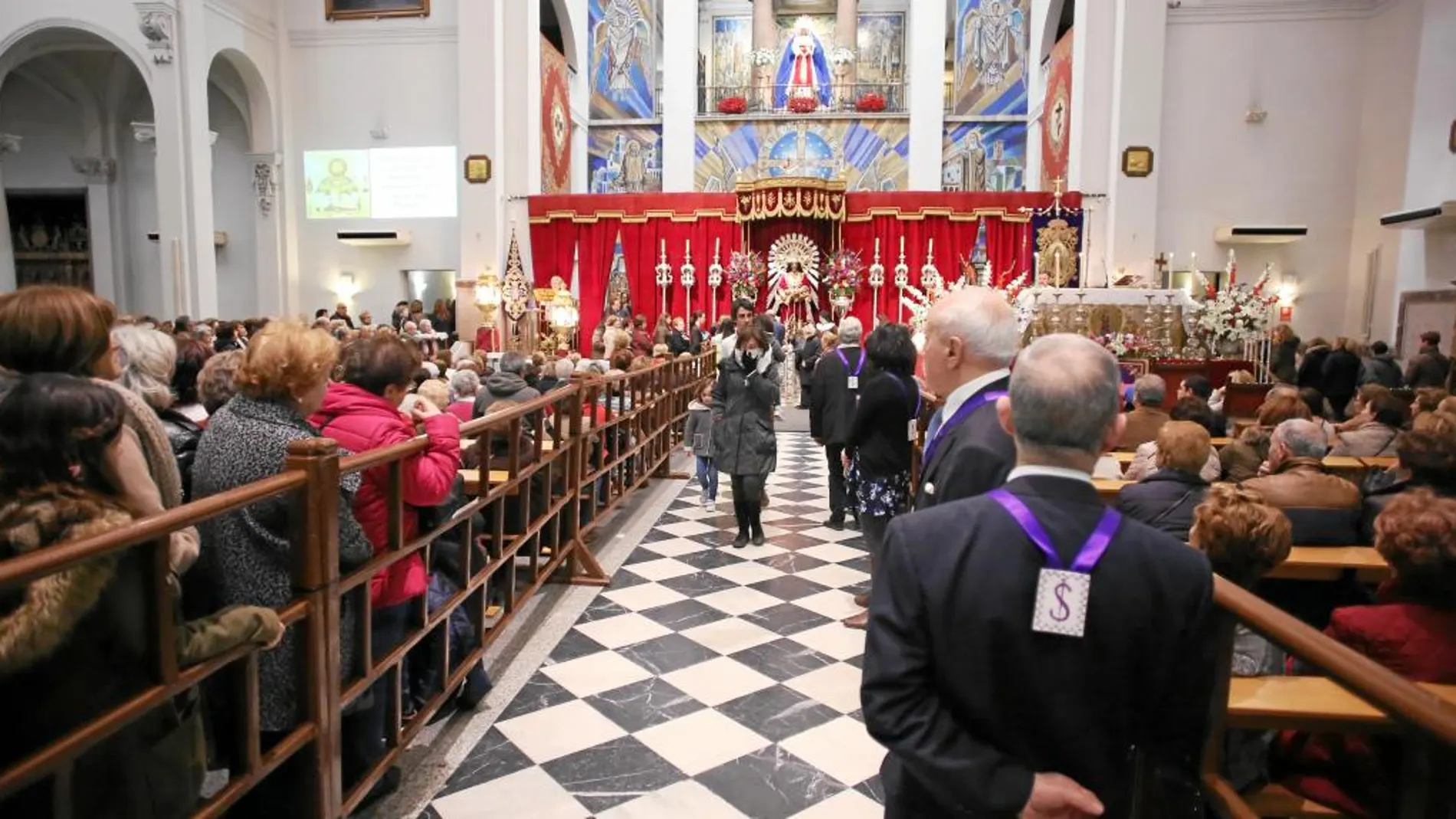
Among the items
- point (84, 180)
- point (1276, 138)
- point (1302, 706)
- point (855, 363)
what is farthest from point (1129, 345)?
point (84, 180)

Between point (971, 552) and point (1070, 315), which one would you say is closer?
point (971, 552)

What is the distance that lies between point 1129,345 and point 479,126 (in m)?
11.4

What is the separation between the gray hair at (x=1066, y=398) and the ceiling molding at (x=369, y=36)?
682 inches

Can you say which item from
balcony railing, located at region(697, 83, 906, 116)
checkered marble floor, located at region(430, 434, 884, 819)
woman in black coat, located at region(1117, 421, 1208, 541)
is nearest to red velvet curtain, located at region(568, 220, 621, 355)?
balcony railing, located at region(697, 83, 906, 116)

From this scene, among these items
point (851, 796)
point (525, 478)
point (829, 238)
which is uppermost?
point (829, 238)

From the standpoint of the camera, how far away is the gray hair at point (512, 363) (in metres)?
5.12

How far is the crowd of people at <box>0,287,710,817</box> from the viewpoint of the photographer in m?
1.44

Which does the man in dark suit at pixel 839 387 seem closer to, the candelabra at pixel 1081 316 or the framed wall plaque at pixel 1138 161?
the candelabra at pixel 1081 316

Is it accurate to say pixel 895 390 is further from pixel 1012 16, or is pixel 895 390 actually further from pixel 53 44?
pixel 1012 16

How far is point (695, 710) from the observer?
343 centimetres

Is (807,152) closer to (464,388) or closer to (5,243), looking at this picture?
(5,243)

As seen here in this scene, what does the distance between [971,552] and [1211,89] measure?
16336mm

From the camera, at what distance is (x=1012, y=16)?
21938mm

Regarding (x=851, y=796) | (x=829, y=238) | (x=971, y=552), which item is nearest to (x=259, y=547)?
(x=971, y=552)
